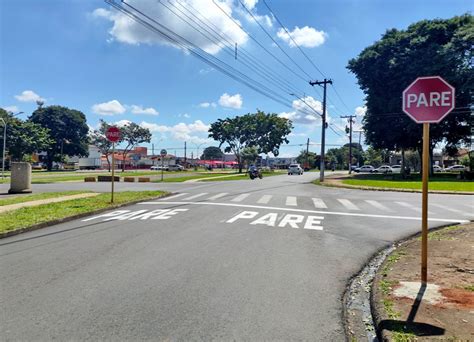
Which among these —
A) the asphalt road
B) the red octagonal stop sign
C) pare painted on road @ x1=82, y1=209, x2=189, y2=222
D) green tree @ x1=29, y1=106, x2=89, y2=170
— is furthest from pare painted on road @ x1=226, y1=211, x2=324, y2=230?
green tree @ x1=29, y1=106, x2=89, y2=170

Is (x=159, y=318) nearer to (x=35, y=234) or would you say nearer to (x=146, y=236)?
(x=146, y=236)

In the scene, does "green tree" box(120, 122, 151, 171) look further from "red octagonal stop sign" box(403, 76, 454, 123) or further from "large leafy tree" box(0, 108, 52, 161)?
"red octagonal stop sign" box(403, 76, 454, 123)

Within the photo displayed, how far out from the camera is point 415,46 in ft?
141

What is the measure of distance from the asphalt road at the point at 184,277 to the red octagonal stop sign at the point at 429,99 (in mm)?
2729

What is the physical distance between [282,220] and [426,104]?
21.7 ft

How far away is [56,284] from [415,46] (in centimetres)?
4728

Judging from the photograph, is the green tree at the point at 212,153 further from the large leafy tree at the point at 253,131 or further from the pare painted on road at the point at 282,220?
the pare painted on road at the point at 282,220

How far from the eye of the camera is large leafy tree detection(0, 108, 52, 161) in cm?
6488

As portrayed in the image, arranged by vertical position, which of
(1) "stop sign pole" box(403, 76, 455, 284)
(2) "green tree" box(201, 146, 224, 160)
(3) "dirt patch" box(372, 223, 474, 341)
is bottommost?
(3) "dirt patch" box(372, 223, 474, 341)

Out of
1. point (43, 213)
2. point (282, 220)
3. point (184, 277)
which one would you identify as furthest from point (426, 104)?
point (43, 213)

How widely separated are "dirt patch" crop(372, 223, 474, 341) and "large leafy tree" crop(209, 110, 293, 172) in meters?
63.9

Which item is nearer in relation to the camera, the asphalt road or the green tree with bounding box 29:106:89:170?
the asphalt road

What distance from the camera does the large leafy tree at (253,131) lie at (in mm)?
71562

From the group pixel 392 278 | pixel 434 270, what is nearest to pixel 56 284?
pixel 392 278
